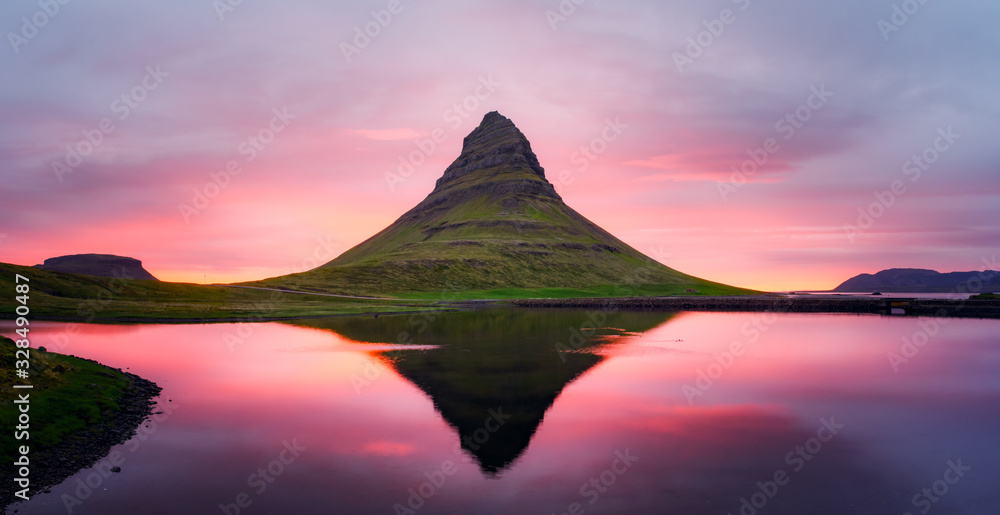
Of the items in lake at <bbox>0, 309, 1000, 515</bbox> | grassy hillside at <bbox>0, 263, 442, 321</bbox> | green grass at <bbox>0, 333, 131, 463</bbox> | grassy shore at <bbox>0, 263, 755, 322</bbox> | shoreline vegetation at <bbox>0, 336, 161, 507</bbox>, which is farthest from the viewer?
grassy hillside at <bbox>0, 263, 442, 321</bbox>

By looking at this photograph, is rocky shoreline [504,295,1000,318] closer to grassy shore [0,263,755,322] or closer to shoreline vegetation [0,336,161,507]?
grassy shore [0,263,755,322]

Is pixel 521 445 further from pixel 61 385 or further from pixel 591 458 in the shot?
pixel 61 385

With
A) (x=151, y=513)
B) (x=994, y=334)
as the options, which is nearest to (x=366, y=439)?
(x=151, y=513)

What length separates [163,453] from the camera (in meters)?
25.4

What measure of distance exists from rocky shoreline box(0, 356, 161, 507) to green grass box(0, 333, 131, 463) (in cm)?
49

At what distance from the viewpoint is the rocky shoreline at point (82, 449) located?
21156 millimetres

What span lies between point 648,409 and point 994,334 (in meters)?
88.5

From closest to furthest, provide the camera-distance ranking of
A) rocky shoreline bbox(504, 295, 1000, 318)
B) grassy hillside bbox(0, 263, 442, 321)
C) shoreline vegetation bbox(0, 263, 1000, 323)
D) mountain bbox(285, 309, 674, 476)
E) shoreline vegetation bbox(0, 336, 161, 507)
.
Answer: shoreline vegetation bbox(0, 336, 161, 507) < mountain bbox(285, 309, 674, 476) < grassy hillside bbox(0, 263, 442, 321) < shoreline vegetation bbox(0, 263, 1000, 323) < rocky shoreline bbox(504, 295, 1000, 318)

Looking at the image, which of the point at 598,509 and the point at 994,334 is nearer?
the point at 598,509

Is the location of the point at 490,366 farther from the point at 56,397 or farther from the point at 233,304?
the point at 233,304

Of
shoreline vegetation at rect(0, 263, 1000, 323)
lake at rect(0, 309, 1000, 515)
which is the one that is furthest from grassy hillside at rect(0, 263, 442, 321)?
lake at rect(0, 309, 1000, 515)

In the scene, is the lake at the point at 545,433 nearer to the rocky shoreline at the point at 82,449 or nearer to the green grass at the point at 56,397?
the rocky shoreline at the point at 82,449

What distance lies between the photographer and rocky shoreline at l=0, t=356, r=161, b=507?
21156mm

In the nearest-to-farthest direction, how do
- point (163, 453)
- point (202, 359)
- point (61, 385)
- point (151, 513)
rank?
point (151, 513)
point (163, 453)
point (61, 385)
point (202, 359)
